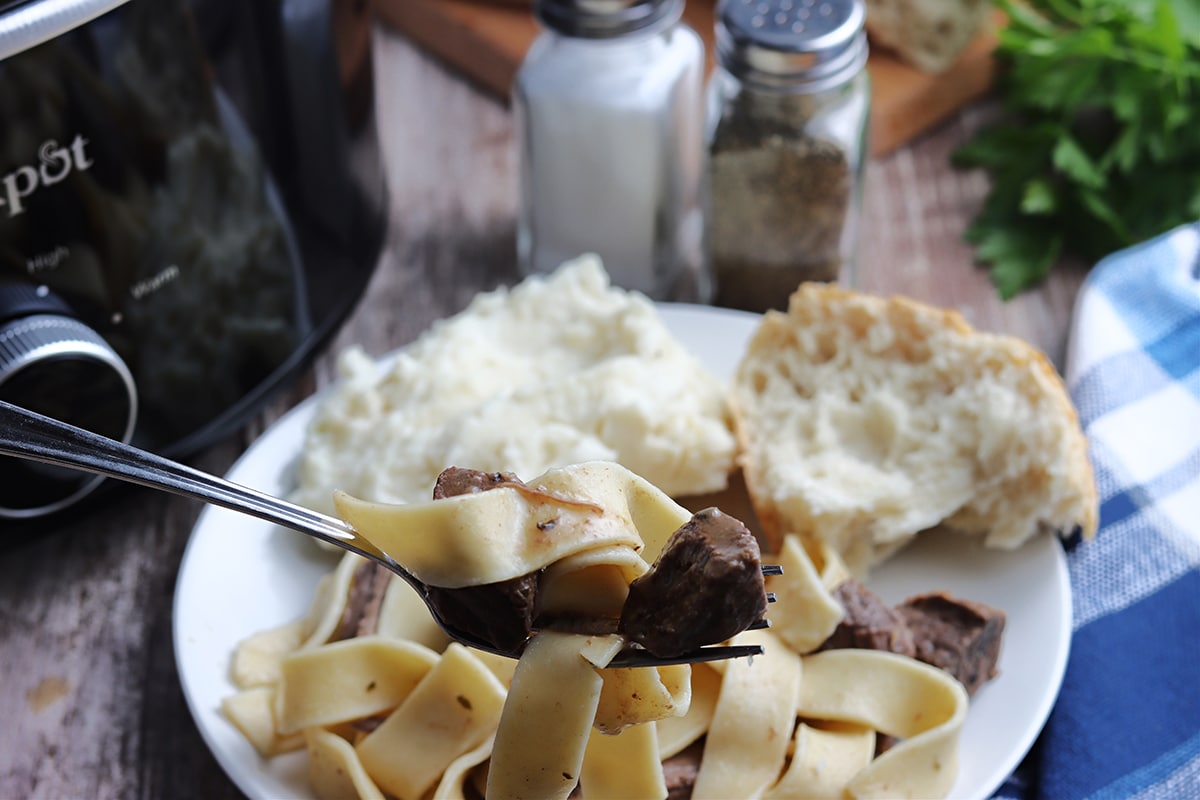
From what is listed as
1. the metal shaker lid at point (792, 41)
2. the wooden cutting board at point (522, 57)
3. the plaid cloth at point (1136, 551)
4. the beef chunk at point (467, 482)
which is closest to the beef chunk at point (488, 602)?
the beef chunk at point (467, 482)

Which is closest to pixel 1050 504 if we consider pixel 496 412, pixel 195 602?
pixel 496 412

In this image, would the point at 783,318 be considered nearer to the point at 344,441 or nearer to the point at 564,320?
the point at 564,320

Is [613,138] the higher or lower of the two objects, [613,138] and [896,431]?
the higher

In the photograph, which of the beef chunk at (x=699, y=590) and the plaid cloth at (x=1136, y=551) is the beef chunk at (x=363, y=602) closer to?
the beef chunk at (x=699, y=590)

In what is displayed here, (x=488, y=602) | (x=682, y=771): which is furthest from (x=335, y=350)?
(x=488, y=602)

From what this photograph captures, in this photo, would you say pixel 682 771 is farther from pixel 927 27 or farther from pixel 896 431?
pixel 927 27

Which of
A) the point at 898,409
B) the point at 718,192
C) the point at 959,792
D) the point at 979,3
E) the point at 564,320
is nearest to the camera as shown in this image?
the point at 959,792
